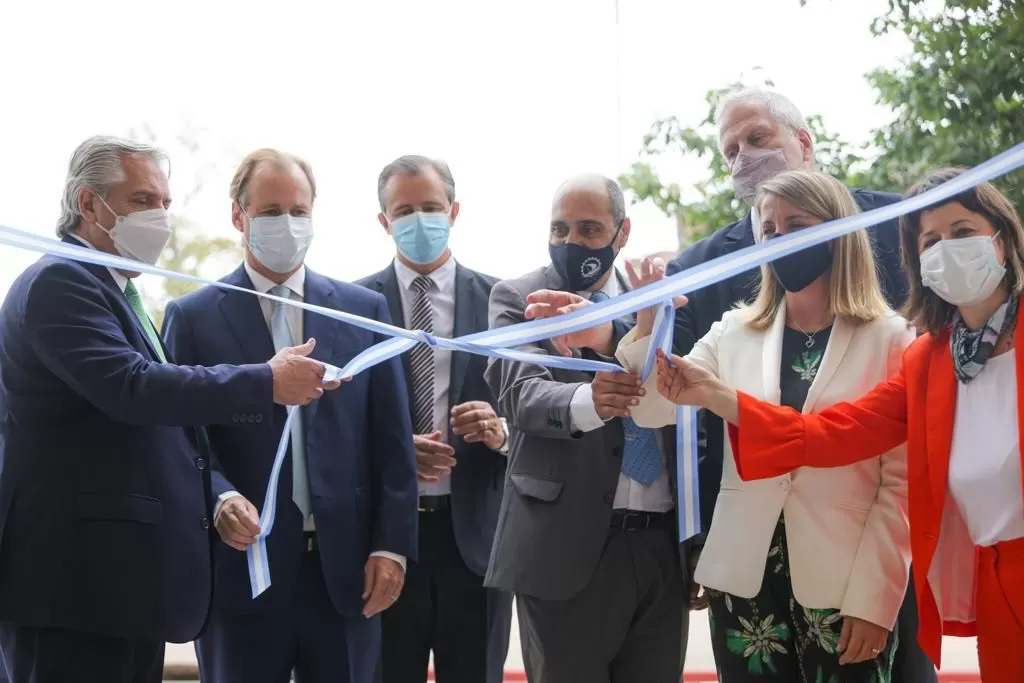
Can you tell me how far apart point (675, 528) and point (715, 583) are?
0.80 feet

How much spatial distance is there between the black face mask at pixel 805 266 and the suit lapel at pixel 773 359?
0.08 m

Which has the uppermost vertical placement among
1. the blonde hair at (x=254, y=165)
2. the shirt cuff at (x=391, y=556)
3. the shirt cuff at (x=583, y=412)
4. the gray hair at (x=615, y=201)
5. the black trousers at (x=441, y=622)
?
the blonde hair at (x=254, y=165)

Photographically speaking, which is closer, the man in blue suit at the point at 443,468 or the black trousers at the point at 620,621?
the black trousers at the point at 620,621

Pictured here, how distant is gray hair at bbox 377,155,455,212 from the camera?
9.68ft

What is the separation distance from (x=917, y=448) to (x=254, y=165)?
1.59 meters

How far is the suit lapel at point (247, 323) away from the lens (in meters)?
2.49

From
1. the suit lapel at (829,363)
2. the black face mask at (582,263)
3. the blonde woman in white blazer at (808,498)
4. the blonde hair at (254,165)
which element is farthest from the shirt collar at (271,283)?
the suit lapel at (829,363)

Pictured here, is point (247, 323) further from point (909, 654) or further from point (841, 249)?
point (909, 654)

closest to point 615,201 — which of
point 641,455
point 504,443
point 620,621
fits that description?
point 641,455

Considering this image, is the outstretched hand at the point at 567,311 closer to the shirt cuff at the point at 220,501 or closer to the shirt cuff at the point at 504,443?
the shirt cuff at the point at 504,443

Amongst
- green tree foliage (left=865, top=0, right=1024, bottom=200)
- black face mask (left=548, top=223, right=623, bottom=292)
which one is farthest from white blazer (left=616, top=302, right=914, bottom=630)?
green tree foliage (left=865, top=0, right=1024, bottom=200)

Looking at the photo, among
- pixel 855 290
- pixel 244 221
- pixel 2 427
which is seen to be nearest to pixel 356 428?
pixel 244 221

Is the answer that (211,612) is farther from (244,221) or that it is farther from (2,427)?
(244,221)

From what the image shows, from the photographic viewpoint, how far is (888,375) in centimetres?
221
